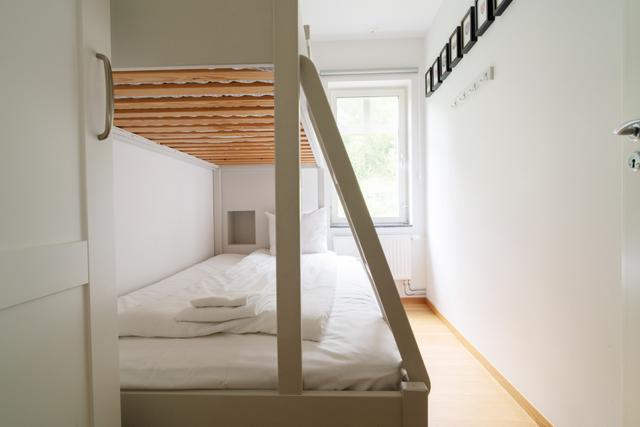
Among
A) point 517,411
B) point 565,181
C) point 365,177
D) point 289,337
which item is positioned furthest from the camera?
point 365,177

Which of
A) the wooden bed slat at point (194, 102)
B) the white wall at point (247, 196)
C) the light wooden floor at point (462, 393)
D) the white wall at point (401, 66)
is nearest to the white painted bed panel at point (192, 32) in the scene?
the wooden bed slat at point (194, 102)

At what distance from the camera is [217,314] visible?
1278mm

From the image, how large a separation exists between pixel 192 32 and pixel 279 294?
0.77 m

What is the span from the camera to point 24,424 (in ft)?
2.02

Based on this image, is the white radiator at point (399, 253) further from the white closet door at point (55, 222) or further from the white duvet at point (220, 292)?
the white closet door at point (55, 222)

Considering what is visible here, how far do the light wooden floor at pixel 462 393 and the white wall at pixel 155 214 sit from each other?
1.84m

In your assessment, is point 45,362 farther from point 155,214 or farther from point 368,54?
point 368,54

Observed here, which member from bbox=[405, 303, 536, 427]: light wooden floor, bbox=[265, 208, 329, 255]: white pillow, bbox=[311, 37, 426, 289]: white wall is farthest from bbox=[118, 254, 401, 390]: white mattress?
bbox=[311, 37, 426, 289]: white wall

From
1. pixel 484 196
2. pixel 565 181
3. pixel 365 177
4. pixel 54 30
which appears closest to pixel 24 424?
pixel 54 30

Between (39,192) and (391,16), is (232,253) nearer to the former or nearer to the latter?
(391,16)

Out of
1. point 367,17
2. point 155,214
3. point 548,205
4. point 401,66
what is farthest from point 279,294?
point 401,66

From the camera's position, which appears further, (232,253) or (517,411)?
(232,253)

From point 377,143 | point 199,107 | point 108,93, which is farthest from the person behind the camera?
point 377,143

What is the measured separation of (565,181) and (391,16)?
8.44 ft
